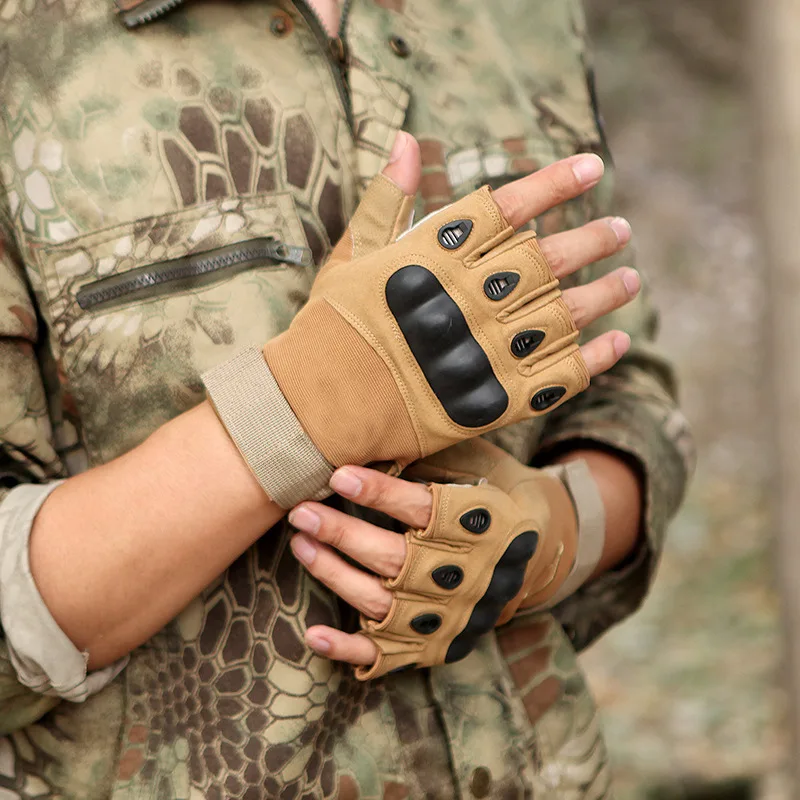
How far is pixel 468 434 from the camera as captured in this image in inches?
37.6

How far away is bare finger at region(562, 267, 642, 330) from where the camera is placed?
1016mm

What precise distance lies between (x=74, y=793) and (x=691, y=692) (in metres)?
2.29

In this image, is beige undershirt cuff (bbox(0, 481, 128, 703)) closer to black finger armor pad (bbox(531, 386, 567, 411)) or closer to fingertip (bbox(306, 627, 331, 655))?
fingertip (bbox(306, 627, 331, 655))

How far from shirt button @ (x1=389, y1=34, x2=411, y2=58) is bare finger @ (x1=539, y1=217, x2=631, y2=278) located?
30 centimetres

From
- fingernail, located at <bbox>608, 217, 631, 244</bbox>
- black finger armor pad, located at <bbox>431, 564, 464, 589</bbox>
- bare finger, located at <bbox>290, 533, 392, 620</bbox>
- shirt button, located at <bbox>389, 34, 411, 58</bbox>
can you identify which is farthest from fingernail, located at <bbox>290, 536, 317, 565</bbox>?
shirt button, located at <bbox>389, 34, 411, 58</bbox>

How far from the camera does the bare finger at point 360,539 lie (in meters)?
0.95

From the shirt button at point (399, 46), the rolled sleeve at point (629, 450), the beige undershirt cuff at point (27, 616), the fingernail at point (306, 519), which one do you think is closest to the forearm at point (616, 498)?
the rolled sleeve at point (629, 450)

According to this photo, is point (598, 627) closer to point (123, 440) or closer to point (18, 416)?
point (123, 440)

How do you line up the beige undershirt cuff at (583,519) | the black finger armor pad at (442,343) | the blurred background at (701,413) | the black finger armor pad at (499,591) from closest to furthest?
the black finger armor pad at (442,343), the black finger armor pad at (499,591), the beige undershirt cuff at (583,519), the blurred background at (701,413)

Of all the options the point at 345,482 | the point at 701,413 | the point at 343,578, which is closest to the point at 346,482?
the point at 345,482

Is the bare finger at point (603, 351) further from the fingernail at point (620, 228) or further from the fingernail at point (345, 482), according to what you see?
the fingernail at point (345, 482)

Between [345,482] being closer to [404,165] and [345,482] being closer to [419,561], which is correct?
[419,561]

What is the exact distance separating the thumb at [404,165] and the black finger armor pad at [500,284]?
13 centimetres

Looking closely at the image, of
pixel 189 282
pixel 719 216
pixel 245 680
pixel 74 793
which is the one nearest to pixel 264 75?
pixel 189 282
